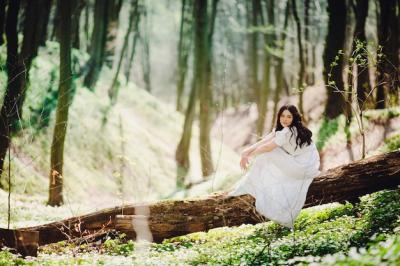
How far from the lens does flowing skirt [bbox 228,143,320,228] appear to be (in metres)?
6.61

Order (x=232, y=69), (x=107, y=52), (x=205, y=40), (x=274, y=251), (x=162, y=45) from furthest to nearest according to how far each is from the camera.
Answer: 1. (x=162, y=45)
2. (x=232, y=69)
3. (x=107, y=52)
4. (x=205, y=40)
5. (x=274, y=251)

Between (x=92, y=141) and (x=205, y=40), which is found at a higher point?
(x=205, y=40)

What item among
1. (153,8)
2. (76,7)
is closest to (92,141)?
(76,7)

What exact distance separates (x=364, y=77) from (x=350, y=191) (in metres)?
8.74

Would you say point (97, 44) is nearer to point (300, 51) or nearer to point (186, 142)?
point (186, 142)

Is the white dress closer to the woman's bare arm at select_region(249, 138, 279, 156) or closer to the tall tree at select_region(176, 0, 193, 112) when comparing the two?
the woman's bare arm at select_region(249, 138, 279, 156)

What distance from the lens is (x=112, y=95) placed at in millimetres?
23953

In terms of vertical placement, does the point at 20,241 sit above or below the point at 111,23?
below

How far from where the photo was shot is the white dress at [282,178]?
6621mm

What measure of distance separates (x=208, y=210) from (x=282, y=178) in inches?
53.6

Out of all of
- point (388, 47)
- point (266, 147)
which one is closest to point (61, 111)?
point (266, 147)

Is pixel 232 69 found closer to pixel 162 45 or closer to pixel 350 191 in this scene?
pixel 162 45

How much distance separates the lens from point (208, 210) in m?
7.17

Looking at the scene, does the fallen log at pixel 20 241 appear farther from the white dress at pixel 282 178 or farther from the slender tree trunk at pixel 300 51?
the slender tree trunk at pixel 300 51
